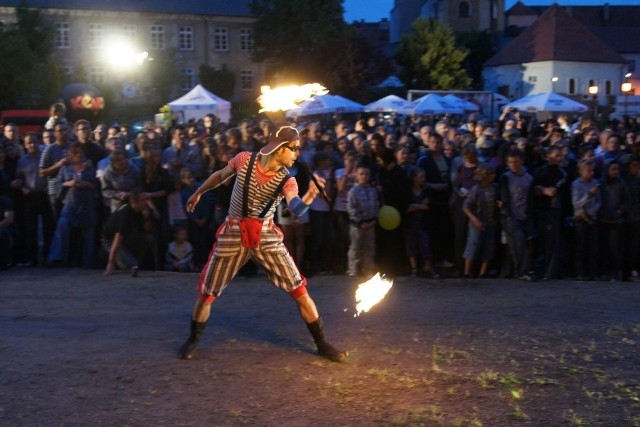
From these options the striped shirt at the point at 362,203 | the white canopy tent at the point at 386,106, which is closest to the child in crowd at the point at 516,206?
the striped shirt at the point at 362,203

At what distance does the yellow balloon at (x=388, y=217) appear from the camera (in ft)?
33.5

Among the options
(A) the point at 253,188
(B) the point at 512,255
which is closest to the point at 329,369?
(A) the point at 253,188

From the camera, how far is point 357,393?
19.2ft

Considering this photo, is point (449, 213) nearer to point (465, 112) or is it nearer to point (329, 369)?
point (329, 369)

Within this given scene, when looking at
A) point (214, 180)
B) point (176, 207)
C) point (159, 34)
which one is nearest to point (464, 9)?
point (159, 34)

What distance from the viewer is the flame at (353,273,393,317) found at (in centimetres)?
873

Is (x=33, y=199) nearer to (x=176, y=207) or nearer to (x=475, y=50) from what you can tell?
(x=176, y=207)

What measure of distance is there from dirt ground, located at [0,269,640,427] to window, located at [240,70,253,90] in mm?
56164

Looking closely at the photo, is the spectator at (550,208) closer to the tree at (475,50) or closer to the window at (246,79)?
the window at (246,79)

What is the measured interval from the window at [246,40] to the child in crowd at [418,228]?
56257 mm

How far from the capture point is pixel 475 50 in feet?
232

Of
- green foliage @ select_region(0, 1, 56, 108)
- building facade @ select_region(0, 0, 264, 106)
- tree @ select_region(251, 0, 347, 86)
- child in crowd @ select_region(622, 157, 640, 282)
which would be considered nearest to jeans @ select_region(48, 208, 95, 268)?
child in crowd @ select_region(622, 157, 640, 282)

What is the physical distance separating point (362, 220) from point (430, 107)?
16901 mm

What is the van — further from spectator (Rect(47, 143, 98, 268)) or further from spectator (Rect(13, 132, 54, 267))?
spectator (Rect(47, 143, 98, 268))
